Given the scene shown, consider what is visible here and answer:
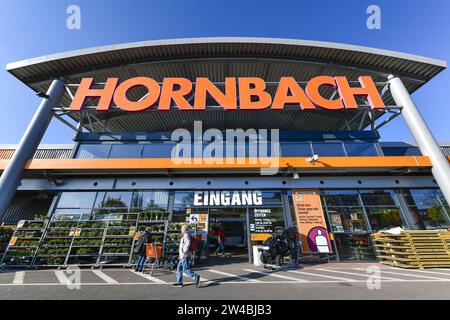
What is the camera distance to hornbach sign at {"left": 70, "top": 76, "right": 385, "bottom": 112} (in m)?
11.9

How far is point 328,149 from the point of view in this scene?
12242mm

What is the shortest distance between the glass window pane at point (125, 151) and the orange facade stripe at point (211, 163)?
1.90 meters

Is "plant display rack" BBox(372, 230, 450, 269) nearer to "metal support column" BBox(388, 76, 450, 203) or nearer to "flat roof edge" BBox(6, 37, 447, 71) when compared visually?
"metal support column" BBox(388, 76, 450, 203)

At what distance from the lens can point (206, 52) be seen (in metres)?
13.8

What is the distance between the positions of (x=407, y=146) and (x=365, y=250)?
9.41m

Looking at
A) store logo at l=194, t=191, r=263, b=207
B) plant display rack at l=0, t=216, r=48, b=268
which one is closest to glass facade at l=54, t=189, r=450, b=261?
store logo at l=194, t=191, r=263, b=207

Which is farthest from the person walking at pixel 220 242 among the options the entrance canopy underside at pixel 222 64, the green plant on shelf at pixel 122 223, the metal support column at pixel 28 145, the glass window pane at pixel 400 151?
the glass window pane at pixel 400 151

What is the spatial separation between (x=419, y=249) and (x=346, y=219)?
2.70m

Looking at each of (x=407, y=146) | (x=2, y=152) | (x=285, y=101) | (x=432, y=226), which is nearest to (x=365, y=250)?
(x=432, y=226)

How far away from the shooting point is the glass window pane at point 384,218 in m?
9.97

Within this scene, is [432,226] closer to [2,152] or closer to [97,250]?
[97,250]

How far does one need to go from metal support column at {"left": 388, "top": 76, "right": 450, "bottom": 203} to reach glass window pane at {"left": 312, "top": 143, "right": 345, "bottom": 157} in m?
3.86

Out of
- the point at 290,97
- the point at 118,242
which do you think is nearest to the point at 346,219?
the point at 290,97

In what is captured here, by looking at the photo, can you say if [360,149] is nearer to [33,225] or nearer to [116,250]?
[116,250]
